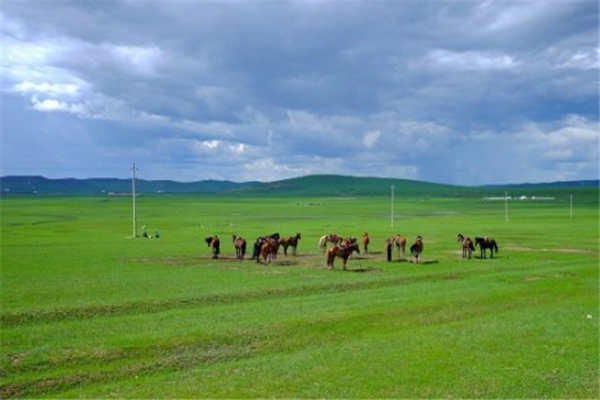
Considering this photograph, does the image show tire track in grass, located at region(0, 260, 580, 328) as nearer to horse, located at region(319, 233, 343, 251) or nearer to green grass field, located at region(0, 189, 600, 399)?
green grass field, located at region(0, 189, 600, 399)

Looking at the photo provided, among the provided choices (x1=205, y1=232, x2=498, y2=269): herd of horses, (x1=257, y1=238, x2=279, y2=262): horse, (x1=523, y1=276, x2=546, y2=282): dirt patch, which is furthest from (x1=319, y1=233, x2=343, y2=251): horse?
(x1=523, y1=276, x2=546, y2=282): dirt patch

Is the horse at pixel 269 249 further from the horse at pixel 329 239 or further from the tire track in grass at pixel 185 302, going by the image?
the tire track in grass at pixel 185 302

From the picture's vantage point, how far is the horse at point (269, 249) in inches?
1479

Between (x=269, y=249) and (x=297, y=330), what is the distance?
18242mm

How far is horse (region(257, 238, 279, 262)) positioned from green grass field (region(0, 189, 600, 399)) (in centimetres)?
102

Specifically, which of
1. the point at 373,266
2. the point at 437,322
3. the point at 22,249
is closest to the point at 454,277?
the point at 373,266

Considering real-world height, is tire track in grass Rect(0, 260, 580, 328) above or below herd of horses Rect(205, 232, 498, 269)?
below

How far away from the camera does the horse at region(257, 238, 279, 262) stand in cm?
3756

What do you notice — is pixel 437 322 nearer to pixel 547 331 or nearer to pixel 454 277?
pixel 547 331

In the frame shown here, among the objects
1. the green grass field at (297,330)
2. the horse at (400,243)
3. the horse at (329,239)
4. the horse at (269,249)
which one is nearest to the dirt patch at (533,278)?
the green grass field at (297,330)

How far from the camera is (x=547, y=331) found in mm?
19625

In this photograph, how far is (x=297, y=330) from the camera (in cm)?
1962

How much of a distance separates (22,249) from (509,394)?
1540 inches

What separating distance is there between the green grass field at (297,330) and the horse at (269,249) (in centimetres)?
102
